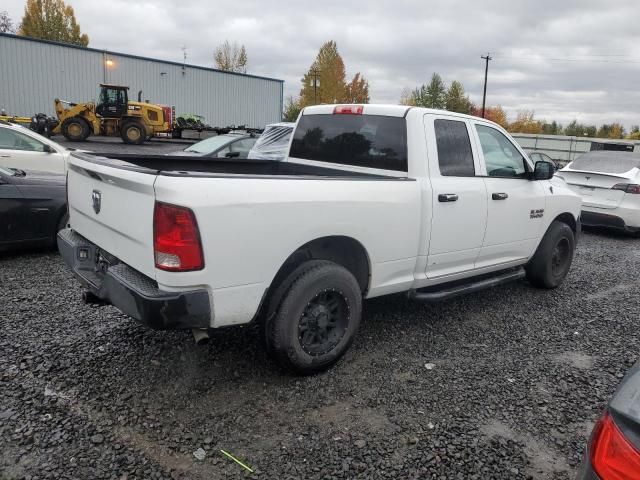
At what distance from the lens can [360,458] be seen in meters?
2.70

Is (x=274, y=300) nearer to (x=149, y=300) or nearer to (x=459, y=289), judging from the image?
(x=149, y=300)

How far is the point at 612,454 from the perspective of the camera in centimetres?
147

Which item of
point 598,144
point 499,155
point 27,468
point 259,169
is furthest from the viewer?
point 598,144

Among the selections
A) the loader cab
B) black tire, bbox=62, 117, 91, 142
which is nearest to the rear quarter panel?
black tire, bbox=62, 117, 91, 142

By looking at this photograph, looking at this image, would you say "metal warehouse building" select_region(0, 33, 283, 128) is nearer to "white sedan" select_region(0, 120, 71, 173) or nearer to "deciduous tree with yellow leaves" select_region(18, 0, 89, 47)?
"white sedan" select_region(0, 120, 71, 173)

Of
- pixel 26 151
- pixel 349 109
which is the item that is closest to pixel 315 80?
pixel 26 151

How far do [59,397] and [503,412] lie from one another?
2.75 m

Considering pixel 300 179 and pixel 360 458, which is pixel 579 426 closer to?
pixel 360 458

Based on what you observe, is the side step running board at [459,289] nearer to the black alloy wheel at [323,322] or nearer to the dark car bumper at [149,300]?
the black alloy wheel at [323,322]

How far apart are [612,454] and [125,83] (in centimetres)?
3649

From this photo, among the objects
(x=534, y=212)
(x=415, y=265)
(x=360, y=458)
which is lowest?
(x=360, y=458)

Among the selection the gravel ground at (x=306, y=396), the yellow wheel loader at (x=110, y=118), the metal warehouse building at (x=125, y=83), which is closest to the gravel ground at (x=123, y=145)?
the yellow wheel loader at (x=110, y=118)

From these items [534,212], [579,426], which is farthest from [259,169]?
[579,426]

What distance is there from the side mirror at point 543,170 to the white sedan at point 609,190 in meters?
4.55
